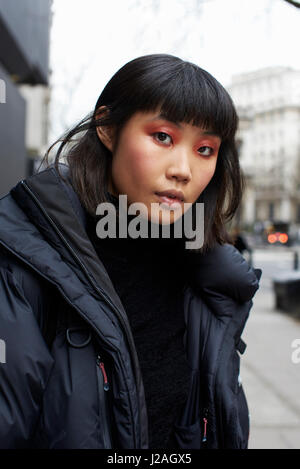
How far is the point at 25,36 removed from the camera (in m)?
8.56

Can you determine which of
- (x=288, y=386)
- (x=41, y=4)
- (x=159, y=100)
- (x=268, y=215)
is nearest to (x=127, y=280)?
(x=159, y=100)

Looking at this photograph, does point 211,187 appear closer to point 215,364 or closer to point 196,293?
point 196,293

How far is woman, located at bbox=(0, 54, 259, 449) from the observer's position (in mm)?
1198

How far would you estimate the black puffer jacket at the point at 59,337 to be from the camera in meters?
1.16

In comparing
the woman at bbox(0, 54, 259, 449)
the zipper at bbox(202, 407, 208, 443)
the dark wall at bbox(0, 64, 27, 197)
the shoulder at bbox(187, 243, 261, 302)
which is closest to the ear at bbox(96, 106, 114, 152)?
the woman at bbox(0, 54, 259, 449)

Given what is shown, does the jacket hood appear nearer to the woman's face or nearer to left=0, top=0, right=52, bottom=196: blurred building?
the woman's face

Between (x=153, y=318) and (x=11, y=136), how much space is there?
7.02 metres

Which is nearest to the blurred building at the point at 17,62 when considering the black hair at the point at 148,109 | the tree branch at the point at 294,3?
the tree branch at the point at 294,3

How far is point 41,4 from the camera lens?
918 cm

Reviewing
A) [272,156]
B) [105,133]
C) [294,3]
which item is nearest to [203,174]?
[105,133]

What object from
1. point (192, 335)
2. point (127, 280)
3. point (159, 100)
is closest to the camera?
point (159, 100)

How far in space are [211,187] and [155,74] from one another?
1.48 feet
